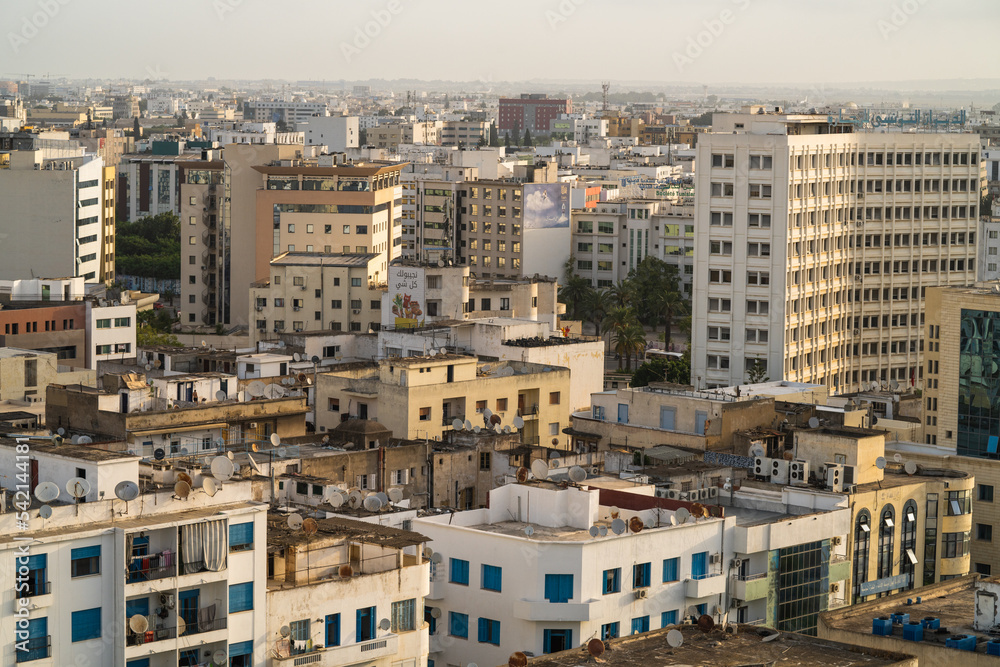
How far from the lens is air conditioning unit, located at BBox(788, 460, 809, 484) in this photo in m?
51.2

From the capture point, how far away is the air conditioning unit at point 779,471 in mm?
51750

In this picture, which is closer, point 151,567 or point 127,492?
point 151,567

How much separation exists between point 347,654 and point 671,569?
967 centimetres

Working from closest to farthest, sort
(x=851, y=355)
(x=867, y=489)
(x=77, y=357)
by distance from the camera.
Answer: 1. (x=867, y=489)
2. (x=77, y=357)
3. (x=851, y=355)

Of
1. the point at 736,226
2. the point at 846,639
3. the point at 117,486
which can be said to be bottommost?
the point at 846,639

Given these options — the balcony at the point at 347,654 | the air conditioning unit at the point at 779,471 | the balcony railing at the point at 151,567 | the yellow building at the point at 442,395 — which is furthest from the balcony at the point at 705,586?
the yellow building at the point at 442,395

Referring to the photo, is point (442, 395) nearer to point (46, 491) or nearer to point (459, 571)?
point (459, 571)

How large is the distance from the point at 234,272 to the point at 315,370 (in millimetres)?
59630

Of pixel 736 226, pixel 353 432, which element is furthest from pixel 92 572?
pixel 736 226

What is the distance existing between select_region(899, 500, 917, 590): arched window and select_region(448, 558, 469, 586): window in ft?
53.0

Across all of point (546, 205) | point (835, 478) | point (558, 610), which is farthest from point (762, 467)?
point (546, 205)

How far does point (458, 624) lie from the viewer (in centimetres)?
4134

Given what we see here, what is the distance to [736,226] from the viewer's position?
91.4 meters

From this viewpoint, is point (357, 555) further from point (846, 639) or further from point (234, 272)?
point (234, 272)
